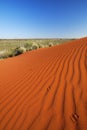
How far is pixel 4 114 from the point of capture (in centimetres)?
386

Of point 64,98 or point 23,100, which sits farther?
point 23,100

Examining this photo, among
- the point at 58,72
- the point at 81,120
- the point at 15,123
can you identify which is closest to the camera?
the point at 81,120

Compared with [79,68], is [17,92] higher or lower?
lower

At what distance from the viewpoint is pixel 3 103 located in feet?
14.7

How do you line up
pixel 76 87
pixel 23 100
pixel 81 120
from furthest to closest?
1. pixel 23 100
2. pixel 76 87
3. pixel 81 120

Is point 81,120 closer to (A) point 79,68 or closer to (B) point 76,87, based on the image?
(B) point 76,87

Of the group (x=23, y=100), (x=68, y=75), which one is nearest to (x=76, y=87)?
(x=68, y=75)

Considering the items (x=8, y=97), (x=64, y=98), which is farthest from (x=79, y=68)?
(x=8, y=97)

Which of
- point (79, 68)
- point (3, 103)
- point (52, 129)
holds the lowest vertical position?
point (3, 103)

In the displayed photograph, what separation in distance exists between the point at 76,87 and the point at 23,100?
50.6 inches

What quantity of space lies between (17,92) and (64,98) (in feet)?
5.82

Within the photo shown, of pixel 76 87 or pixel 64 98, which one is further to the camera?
pixel 76 87

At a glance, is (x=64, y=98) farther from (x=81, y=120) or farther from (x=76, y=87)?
(x=81, y=120)

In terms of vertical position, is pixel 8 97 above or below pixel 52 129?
below
